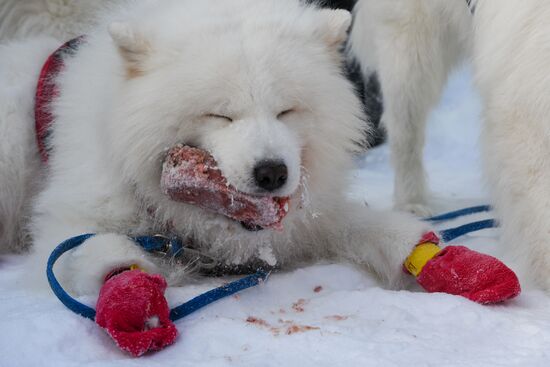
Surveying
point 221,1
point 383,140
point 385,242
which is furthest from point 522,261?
point 383,140

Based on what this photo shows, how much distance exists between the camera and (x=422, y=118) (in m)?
4.30

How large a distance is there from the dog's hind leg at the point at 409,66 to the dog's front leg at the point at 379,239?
4.66ft

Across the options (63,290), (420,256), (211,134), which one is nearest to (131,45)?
(211,134)

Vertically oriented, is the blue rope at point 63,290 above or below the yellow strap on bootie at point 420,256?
below

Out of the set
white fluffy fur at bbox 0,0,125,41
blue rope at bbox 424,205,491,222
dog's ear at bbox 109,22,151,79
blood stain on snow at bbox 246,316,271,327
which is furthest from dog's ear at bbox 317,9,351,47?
white fluffy fur at bbox 0,0,125,41

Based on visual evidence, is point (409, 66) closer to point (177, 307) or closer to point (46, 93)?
point (46, 93)

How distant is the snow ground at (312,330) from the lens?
1.77 m

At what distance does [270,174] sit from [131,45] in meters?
0.69

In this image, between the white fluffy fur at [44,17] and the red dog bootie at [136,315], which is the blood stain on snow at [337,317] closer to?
the red dog bootie at [136,315]

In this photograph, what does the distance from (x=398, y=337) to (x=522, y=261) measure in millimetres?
804

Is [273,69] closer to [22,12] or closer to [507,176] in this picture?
[507,176]

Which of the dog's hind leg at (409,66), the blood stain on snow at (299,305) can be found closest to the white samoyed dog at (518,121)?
the dog's hind leg at (409,66)

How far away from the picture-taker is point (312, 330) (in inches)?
76.9

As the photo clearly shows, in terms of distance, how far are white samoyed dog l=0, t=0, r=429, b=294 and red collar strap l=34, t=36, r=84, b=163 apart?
0.49 feet
